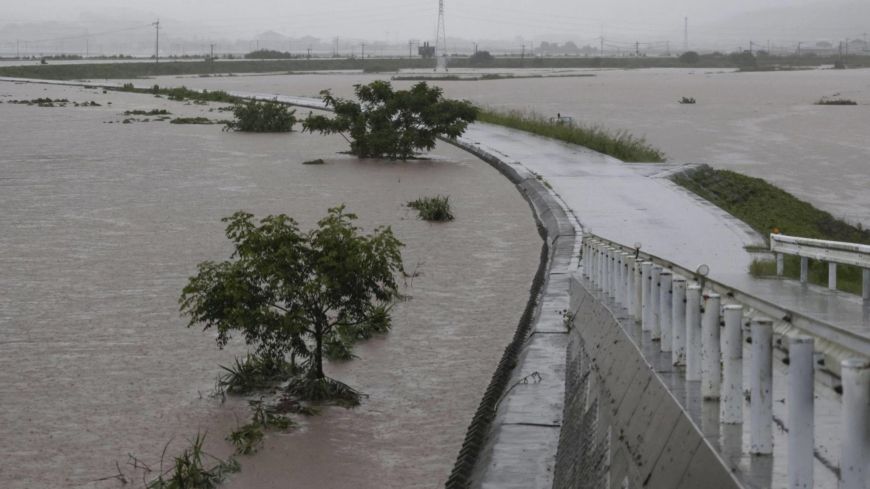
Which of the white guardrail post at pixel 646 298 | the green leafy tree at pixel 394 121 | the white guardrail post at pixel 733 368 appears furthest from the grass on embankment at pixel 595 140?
the white guardrail post at pixel 733 368

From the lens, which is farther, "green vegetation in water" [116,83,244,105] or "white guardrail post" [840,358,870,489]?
"green vegetation in water" [116,83,244,105]

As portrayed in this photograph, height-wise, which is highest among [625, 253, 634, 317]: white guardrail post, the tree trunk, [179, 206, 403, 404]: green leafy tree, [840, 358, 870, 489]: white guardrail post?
[840, 358, 870, 489]: white guardrail post

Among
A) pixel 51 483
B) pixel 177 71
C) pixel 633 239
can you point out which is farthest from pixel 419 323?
pixel 177 71

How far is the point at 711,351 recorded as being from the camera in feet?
19.7

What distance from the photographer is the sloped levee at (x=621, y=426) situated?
5.54 metres

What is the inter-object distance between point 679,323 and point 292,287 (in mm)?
5330

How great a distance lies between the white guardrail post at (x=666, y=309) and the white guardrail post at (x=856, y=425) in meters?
3.04

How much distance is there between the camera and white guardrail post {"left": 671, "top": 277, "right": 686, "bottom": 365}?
6.80 metres

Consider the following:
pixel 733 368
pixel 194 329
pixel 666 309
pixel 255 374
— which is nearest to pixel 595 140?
pixel 194 329

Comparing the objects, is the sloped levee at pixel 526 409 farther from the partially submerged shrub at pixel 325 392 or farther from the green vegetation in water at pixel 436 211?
the green vegetation in water at pixel 436 211

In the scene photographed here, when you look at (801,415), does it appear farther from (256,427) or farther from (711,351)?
(256,427)

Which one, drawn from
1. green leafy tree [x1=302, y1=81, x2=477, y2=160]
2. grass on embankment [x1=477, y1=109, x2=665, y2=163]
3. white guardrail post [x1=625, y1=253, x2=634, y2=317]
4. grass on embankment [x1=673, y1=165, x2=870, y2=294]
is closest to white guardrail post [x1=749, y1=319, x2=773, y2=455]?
white guardrail post [x1=625, y1=253, x2=634, y2=317]

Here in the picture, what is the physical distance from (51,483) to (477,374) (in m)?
4.40

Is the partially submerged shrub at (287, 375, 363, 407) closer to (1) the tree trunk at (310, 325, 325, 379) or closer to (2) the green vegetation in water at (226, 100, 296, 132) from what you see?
(1) the tree trunk at (310, 325, 325, 379)
